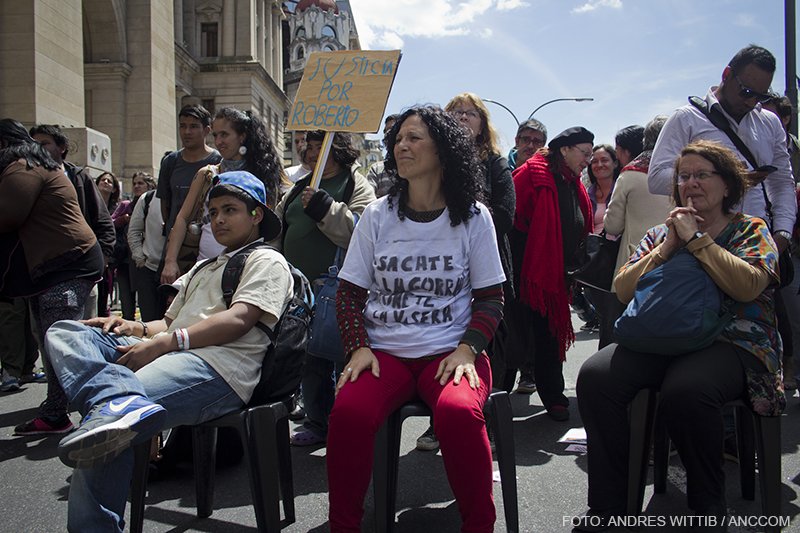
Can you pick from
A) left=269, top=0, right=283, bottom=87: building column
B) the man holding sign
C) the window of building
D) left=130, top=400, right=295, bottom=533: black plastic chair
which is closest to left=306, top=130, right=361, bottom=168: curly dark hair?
the man holding sign

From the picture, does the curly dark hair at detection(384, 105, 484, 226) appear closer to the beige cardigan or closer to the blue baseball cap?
the blue baseball cap

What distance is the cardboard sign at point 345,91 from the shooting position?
4129 millimetres

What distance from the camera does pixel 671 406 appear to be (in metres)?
2.80

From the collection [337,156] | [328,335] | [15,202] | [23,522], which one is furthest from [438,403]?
[15,202]

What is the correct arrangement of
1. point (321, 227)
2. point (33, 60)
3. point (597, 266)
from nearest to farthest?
point (321, 227)
point (597, 266)
point (33, 60)

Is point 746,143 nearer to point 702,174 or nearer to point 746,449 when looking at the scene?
point 702,174

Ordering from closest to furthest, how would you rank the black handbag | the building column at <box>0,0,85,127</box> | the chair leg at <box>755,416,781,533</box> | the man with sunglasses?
the chair leg at <box>755,416,781,533</box>
the man with sunglasses
the black handbag
the building column at <box>0,0,85,127</box>

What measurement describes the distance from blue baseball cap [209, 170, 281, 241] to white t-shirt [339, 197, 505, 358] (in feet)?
1.62

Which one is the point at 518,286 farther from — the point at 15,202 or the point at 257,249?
the point at 15,202

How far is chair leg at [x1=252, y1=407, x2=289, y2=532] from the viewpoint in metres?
2.69

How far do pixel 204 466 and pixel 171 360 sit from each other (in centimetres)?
72

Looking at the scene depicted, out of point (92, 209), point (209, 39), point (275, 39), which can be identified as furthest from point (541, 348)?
point (275, 39)

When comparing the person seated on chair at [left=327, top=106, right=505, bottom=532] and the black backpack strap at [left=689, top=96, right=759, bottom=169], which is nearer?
the person seated on chair at [left=327, top=106, right=505, bottom=532]

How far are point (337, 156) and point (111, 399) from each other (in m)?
2.66
